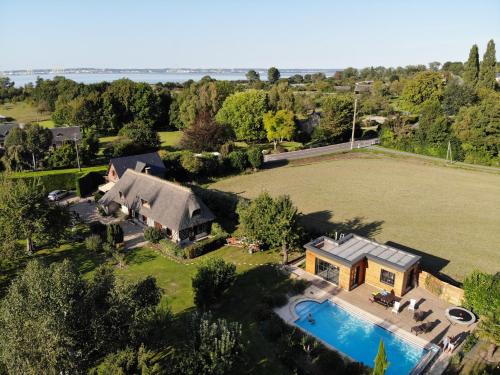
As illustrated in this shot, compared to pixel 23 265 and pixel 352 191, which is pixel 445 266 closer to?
pixel 352 191

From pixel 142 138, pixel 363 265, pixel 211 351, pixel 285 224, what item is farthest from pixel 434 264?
pixel 142 138

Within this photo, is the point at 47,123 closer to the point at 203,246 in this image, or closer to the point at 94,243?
the point at 94,243

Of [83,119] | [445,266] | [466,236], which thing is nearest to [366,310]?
[445,266]

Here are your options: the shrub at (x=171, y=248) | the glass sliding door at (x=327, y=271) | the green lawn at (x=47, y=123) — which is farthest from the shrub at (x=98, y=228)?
the green lawn at (x=47, y=123)

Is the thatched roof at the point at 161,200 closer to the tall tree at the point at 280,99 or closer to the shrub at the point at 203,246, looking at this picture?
the shrub at the point at 203,246

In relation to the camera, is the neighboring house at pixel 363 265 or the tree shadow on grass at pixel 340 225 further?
the tree shadow on grass at pixel 340 225
